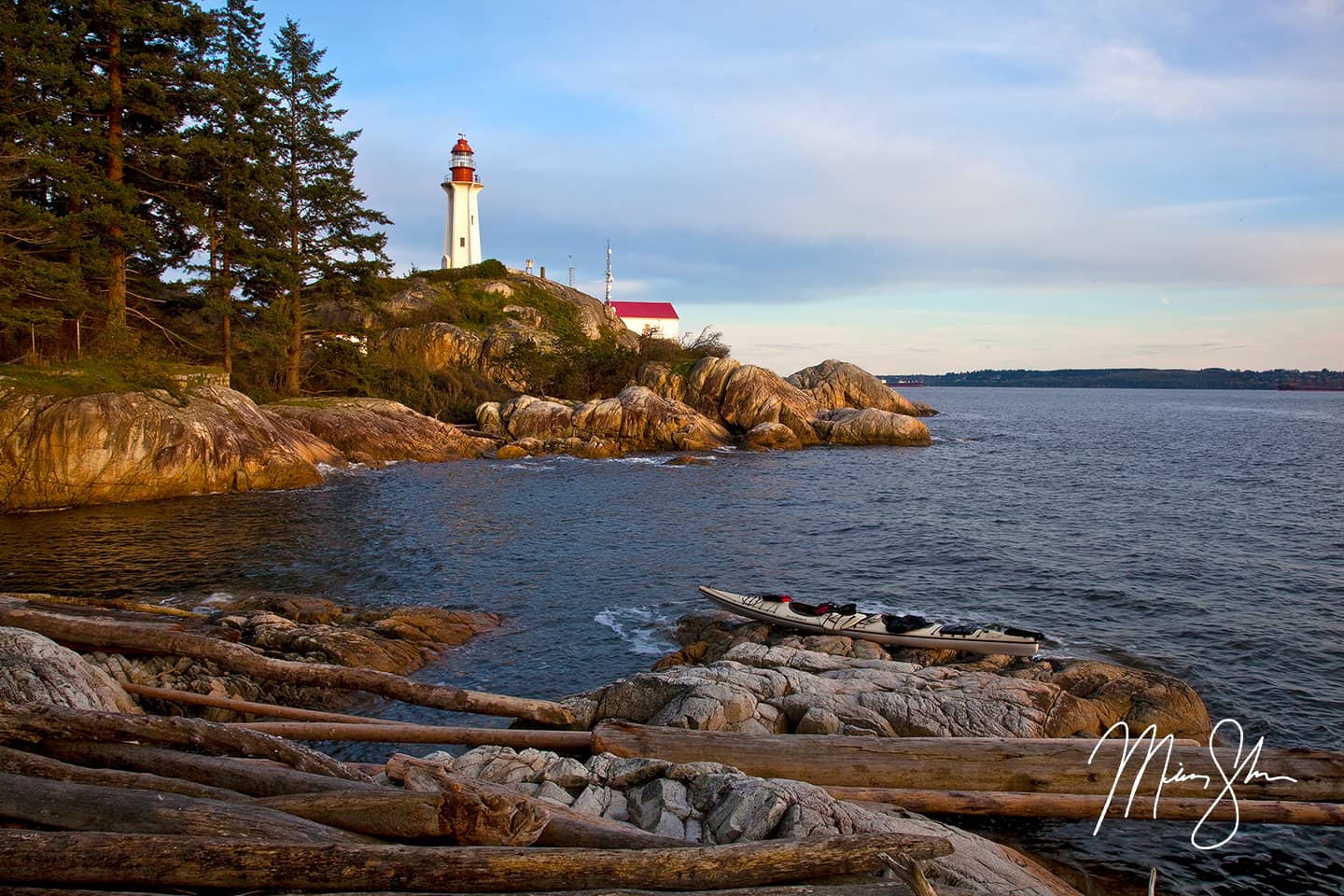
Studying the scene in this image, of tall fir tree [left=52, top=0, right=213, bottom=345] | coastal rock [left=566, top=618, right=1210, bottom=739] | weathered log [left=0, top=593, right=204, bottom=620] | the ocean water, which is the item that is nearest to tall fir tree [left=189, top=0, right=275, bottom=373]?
tall fir tree [left=52, top=0, right=213, bottom=345]

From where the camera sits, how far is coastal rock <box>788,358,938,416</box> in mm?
58656

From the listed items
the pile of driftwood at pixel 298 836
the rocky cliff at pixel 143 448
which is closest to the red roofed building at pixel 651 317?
the rocky cliff at pixel 143 448

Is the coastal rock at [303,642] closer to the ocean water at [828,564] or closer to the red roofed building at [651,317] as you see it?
the ocean water at [828,564]

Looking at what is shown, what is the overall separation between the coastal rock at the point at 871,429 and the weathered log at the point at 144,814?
4681cm

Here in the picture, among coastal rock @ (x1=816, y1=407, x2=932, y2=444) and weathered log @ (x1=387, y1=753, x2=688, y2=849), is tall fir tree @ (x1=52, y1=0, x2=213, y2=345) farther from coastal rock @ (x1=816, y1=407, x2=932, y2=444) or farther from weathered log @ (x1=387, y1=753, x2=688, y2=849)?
coastal rock @ (x1=816, y1=407, x2=932, y2=444)

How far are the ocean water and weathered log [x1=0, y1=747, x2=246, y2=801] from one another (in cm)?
535

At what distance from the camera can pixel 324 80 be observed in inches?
1526

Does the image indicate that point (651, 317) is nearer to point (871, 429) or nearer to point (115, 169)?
point (871, 429)

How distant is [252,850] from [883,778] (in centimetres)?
515

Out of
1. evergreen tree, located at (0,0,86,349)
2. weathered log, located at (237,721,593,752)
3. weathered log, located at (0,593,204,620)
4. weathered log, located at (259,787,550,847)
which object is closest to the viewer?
weathered log, located at (259,787,550,847)

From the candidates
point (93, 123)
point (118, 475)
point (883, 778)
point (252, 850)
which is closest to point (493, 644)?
point (883, 778)

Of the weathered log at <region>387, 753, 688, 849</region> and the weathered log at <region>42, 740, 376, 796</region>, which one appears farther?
the weathered log at <region>42, 740, 376, 796</region>

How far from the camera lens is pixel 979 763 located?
24.3ft
